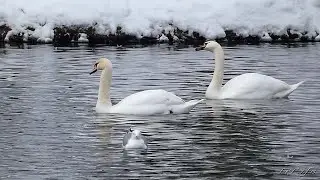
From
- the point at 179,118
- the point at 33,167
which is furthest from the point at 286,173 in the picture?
the point at 179,118

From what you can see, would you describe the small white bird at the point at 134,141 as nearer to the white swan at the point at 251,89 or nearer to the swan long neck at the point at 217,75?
the white swan at the point at 251,89

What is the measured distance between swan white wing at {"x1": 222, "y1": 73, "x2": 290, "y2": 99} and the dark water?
11.5 inches

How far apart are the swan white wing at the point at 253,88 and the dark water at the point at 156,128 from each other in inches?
11.5

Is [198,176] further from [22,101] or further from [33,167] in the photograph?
[22,101]

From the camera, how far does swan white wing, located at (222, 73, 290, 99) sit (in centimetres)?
1970

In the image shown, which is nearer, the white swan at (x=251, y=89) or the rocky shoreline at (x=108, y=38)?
the white swan at (x=251, y=89)

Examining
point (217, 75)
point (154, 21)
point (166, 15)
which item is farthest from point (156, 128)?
point (166, 15)

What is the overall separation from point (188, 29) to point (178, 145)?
912 inches

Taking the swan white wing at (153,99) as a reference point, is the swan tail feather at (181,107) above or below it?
below

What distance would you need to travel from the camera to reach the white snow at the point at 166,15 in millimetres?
36562

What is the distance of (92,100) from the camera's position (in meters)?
19.4

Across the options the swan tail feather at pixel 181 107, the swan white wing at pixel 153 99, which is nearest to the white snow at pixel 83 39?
the swan white wing at pixel 153 99

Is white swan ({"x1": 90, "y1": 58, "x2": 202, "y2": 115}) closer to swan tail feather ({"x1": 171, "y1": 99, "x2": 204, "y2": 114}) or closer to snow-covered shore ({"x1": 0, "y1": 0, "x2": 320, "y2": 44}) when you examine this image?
swan tail feather ({"x1": 171, "y1": 99, "x2": 204, "y2": 114})

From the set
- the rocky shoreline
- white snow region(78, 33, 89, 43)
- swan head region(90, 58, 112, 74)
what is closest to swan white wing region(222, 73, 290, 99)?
swan head region(90, 58, 112, 74)
